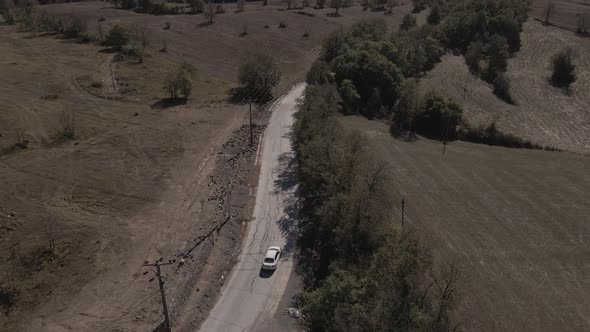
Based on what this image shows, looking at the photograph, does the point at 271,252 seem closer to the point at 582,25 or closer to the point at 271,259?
the point at 271,259

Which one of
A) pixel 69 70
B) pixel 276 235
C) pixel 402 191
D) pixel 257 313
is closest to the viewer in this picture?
pixel 257 313

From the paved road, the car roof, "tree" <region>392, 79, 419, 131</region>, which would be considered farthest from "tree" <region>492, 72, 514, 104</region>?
the car roof

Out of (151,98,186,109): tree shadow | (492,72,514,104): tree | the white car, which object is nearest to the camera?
the white car

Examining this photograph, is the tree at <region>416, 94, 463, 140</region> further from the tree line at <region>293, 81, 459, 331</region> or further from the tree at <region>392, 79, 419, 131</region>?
the tree line at <region>293, 81, 459, 331</region>

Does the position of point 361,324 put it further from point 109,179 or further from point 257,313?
point 109,179

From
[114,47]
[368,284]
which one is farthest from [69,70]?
[368,284]

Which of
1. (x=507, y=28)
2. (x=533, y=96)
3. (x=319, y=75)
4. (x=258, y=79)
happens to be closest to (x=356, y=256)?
(x=319, y=75)
